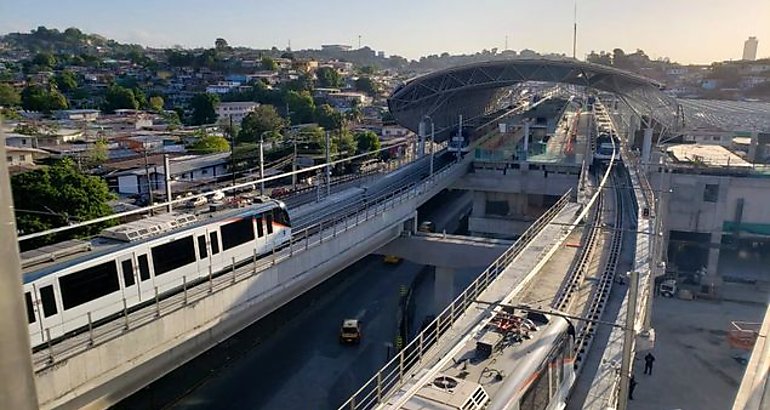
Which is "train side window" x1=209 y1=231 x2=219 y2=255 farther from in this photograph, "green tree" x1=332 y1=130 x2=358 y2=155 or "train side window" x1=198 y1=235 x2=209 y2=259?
"green tree" x1=332 y1=130 x2=358 y2=155

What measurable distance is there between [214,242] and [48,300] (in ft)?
14.6

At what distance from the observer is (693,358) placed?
73.4ft

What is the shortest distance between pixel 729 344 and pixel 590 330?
14.6 metres

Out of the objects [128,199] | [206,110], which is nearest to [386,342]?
[128,199]

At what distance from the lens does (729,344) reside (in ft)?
77.8

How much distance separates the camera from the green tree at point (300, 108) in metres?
68.4

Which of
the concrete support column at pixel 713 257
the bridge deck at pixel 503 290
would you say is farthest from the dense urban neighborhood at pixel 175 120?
the concrete support column at pixel 713 257

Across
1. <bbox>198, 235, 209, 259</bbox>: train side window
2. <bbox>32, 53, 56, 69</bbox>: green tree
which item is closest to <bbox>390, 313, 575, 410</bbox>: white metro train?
<bbox>198, 235, 209, 259</bbox>: train side window

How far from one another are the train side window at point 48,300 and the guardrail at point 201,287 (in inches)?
15.1

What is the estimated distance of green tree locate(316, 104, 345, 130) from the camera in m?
64.2

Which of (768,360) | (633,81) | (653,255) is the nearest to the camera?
(768,360)

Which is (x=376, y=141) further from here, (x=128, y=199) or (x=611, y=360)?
(x=611, y=360)

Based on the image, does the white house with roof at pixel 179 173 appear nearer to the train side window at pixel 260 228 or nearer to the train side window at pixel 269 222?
the train side window at pixel 269 222

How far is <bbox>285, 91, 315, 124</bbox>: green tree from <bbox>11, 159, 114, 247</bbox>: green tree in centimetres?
4626
